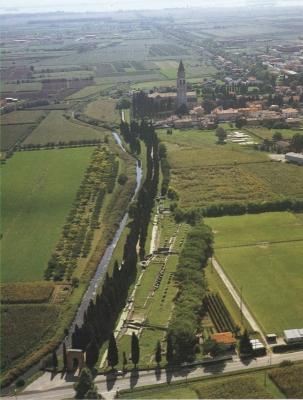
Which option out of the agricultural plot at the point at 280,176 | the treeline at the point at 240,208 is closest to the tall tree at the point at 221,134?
the agricultural plot at the point at 280,176

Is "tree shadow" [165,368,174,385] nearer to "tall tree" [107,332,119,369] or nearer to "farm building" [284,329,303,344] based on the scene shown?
"tall tree" [107,332,119,369]

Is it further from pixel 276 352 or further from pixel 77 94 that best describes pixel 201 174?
pixel 77 94

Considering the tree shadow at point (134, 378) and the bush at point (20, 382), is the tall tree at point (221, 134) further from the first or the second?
the bush at point (20, 382)

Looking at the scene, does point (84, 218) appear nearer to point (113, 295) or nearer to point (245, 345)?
point (113, 295)

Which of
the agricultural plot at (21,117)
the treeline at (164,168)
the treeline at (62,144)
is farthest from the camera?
the agricultural plot at (21,117)

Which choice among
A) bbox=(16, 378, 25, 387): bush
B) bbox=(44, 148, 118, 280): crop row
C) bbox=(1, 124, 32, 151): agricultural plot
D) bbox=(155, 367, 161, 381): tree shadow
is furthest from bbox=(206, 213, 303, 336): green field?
bbox=(1, 124, 32, 151): agricultural plot

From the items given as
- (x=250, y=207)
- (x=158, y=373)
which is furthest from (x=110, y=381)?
(x=250, y=207)
